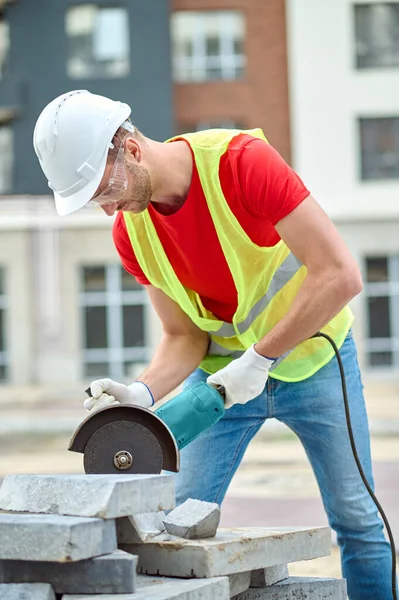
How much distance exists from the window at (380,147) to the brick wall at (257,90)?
173 cm

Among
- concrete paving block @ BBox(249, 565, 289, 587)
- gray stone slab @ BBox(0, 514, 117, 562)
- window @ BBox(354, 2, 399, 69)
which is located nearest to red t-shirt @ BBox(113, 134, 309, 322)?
concrete paving block @ BBox(249, 565, 289, 587)

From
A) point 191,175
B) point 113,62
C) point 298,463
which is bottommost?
point 298,463

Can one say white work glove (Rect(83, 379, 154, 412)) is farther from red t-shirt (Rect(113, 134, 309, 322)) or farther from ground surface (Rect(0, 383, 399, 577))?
ground surface (Rect(0, 383, 399, 577))

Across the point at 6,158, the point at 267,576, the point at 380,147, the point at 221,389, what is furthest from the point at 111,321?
the point at 267,576

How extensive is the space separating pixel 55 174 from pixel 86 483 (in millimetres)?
987

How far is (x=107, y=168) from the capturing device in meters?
3.05

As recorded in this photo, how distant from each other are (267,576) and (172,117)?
69.6 feet

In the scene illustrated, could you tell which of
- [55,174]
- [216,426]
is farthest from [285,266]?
[55,174]

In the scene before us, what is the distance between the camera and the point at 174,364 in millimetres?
3611

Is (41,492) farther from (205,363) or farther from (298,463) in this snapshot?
(298,463)

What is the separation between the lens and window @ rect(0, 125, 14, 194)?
2342cm

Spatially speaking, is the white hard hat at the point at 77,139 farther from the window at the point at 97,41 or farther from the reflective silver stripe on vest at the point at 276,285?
the window at the point at 97,41

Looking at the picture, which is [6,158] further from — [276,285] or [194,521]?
[194,521]

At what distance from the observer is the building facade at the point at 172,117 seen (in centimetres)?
2334
